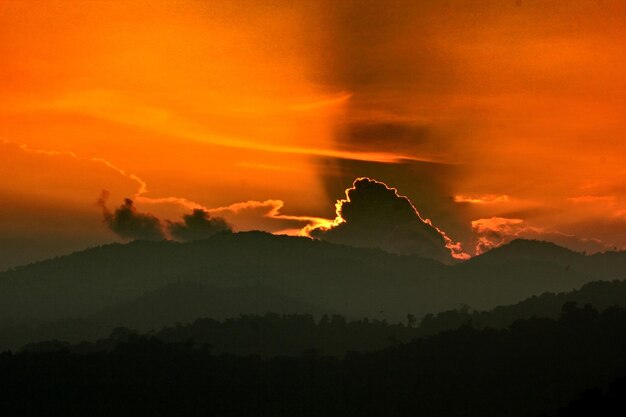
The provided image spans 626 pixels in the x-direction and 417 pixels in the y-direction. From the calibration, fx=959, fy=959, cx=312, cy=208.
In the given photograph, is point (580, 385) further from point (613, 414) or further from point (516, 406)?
point (613, 414)

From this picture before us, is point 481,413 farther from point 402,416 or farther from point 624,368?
point 624,368

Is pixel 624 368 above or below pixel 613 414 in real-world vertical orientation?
above

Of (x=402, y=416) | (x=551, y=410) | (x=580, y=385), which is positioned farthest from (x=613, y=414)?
(x=402, y=416)

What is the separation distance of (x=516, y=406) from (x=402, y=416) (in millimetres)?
23831

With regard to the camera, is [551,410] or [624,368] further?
[624,368]

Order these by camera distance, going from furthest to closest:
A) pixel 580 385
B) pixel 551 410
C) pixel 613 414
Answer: pixel 580 385, pixel 551 410, pixel 613 414

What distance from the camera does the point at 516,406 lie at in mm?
189750

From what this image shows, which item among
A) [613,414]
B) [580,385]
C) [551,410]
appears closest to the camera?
[613,414]

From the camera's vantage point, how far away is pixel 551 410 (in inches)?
6964

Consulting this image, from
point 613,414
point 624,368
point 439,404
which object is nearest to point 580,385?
point 624,368

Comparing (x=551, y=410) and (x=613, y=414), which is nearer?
(x=613, y=414)

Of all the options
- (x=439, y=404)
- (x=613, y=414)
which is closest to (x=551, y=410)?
(x=439, y=404)

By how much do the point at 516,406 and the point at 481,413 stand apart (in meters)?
7.13

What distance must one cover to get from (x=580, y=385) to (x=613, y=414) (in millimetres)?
60740
